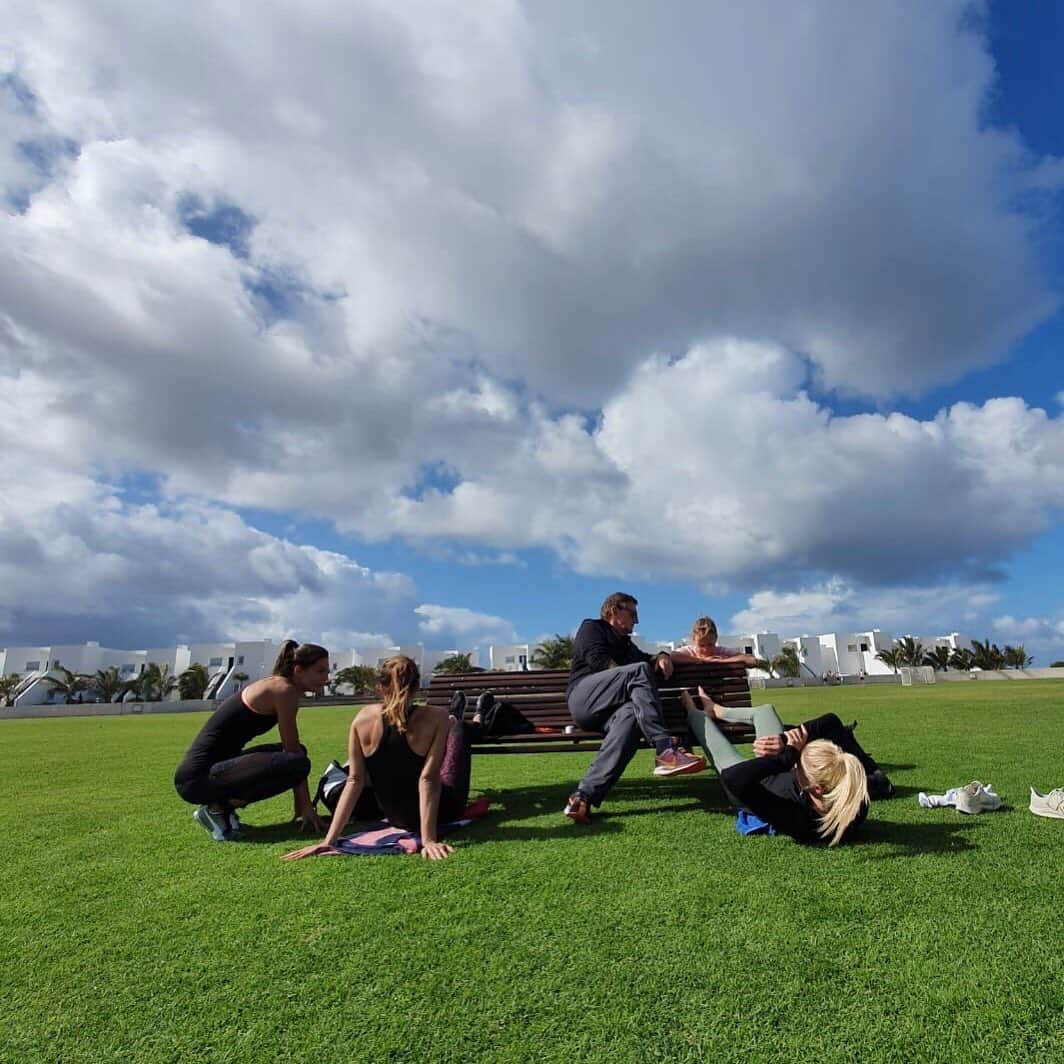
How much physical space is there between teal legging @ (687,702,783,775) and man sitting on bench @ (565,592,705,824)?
5.6 inches

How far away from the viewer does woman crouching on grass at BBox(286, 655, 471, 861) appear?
4.34 metres

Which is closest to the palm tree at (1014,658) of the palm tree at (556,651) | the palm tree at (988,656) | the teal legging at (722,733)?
the palm tree at (988,656)

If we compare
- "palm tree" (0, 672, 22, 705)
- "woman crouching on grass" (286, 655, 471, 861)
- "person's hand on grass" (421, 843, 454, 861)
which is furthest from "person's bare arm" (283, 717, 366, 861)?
"palm tree" (0, 672, 22, 705)

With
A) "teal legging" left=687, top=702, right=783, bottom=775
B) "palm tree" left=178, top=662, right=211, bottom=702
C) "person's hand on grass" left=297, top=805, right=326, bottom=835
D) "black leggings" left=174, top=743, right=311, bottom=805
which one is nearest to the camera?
"teal legging" left=687, top=702, right=783, bottom=775

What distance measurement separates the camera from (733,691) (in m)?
5.84

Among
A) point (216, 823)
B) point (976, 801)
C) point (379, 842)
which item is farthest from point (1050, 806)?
point (216, 823)

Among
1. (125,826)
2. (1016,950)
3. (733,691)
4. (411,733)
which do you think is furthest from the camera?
(733,691)

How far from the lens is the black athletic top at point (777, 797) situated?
13.2 ft

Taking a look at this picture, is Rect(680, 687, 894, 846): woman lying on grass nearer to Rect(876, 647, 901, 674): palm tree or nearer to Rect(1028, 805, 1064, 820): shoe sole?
Rect(1028, 805, 1064, 820): shoe sole

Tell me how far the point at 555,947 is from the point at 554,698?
3.10 meters

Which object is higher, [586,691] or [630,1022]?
[586,691]

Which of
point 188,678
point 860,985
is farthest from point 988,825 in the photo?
point 188,678

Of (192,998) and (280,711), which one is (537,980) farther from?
(280,711)

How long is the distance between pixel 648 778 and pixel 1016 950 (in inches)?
182
